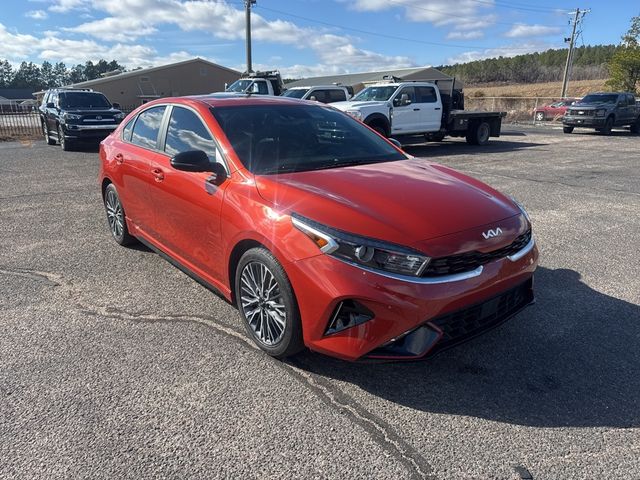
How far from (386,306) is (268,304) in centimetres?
88

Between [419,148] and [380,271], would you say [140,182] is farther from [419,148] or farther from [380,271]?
[419,148]

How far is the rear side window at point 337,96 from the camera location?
55.6ft

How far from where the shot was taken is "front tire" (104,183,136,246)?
526 cm

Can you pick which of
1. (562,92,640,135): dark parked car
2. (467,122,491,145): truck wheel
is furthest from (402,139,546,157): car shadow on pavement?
(562,92,640,135): dark parked car

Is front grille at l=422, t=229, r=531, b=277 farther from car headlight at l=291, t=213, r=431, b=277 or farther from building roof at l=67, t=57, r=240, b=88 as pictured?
building roof at l=67, t=57, r=240, b=88

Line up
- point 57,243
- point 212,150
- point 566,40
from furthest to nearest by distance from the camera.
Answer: point 566,40
point 57,243
point 212,150

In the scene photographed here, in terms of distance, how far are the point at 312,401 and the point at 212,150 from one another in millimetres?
1989

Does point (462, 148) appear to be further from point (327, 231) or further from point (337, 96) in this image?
point (327, 231)

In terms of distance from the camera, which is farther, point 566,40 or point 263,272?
point 566,40

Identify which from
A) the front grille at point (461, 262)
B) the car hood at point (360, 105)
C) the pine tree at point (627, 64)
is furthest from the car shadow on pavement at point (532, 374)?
the pine tree at point (627, 64)

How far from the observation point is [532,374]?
119 inches

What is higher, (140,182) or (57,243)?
(140,182)

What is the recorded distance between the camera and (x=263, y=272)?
10.1 feet

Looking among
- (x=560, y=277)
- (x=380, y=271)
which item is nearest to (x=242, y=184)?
(x=380, y=271)
